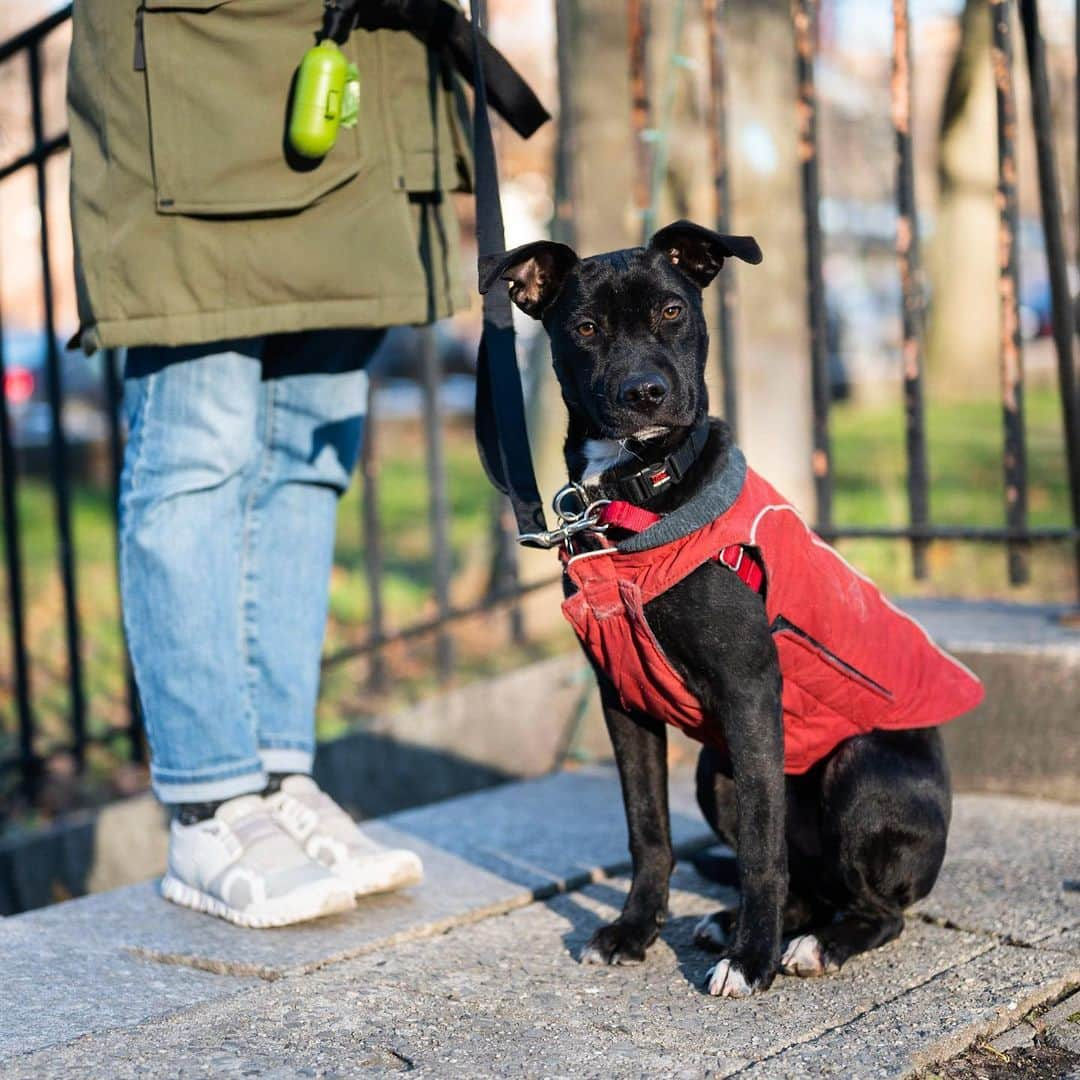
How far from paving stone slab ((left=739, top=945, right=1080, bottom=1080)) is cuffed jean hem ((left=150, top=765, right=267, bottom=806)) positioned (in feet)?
4.02

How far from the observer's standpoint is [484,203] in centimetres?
295

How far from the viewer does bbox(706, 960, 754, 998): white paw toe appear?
2.47 m

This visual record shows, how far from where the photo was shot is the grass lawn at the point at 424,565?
19.2ft

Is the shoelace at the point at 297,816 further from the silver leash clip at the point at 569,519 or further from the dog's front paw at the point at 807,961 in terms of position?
the dog's front paw at the point at 807,961

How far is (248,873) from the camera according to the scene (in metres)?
2.85

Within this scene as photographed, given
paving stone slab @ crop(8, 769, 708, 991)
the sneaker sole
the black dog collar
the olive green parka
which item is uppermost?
the olive green parka

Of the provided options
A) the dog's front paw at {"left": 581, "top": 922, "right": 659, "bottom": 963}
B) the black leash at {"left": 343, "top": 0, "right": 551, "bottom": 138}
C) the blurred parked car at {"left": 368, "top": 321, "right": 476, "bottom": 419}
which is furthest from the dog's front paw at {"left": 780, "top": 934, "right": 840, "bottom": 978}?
the blurred parked car at {"left": 368, "top": 321, "right": 476, "bottom": 419}

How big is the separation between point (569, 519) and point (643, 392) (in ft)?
0.87

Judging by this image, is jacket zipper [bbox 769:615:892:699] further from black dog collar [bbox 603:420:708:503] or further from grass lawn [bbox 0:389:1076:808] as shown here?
grass lawn [bbox 0:389:1076:808]

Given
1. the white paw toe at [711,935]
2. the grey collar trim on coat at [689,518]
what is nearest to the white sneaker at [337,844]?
the white paw toe at [711,935]

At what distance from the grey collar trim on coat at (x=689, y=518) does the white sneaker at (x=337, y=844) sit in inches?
33.6

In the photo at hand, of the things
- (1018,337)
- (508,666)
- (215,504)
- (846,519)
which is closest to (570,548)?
(215,504)

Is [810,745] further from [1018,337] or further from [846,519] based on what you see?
[846,519]

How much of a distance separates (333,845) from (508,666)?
2.69 metres
